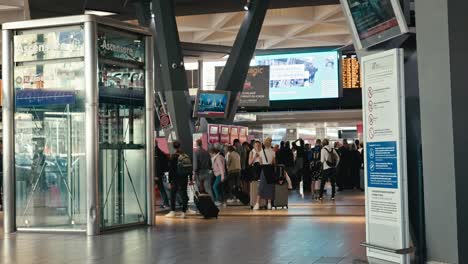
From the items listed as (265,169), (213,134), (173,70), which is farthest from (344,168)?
A: (265,169)

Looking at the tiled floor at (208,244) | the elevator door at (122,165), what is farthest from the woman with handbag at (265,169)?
the elevator door at (122,165)

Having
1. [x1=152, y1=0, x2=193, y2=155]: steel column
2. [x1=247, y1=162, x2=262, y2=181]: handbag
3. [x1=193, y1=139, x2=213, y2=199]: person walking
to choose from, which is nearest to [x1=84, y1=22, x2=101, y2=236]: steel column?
[x1=247, y1=162, x2=262, y2=181]: handbag

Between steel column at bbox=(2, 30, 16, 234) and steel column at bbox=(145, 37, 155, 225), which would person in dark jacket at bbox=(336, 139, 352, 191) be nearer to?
steel column at bbox=(145, 37, 155, 225)

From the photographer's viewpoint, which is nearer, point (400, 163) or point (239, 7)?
point (400, 163)

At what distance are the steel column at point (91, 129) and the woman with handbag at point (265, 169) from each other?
5203mm

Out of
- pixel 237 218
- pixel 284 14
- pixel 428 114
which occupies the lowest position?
pixel 237 218

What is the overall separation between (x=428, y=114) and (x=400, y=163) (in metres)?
0.54

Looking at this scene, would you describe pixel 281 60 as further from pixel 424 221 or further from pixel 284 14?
pixel 424 221

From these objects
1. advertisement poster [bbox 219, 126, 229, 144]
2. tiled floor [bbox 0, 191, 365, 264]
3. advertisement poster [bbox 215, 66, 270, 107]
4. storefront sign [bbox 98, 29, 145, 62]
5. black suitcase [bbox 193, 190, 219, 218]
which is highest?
advertisement poster [bbox 215, 66, 270, 107]

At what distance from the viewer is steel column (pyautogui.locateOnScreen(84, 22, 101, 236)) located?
11172mm

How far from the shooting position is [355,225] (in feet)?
39.0

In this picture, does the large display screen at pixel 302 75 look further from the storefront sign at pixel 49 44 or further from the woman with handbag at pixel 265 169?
the storefront sign at pixel 49 44

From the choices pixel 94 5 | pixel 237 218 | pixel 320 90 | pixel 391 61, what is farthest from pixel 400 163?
pixel 320 90

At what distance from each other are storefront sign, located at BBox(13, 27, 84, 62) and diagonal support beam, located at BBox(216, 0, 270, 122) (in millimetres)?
8773
